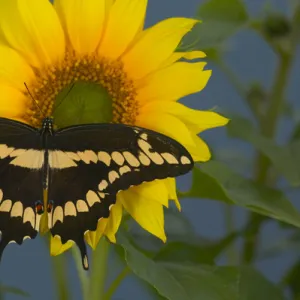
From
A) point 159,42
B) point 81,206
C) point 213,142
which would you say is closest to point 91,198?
point 81,206

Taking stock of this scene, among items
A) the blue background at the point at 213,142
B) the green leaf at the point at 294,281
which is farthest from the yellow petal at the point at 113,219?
the blue background at the point at 213,142

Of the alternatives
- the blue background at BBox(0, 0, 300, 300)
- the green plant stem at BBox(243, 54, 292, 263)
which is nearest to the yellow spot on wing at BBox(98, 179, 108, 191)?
the green plant stem at BBox(243, 54, 292, 263)

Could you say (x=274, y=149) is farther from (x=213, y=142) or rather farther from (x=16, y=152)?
(x=213, y=142)

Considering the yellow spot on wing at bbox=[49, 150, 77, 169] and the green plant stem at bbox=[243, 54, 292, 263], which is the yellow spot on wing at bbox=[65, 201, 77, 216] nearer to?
the yellow spot on wing at bbox=[49, 150, 77, 169]

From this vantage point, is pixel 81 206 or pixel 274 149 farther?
pixel 274 149

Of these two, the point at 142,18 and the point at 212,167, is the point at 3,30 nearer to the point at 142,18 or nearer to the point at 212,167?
the point at 142,18

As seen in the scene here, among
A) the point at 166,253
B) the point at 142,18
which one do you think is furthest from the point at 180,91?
the point at 166,253

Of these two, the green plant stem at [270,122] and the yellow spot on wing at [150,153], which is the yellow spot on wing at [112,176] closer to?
the yellow spot on wing at [150,153]
